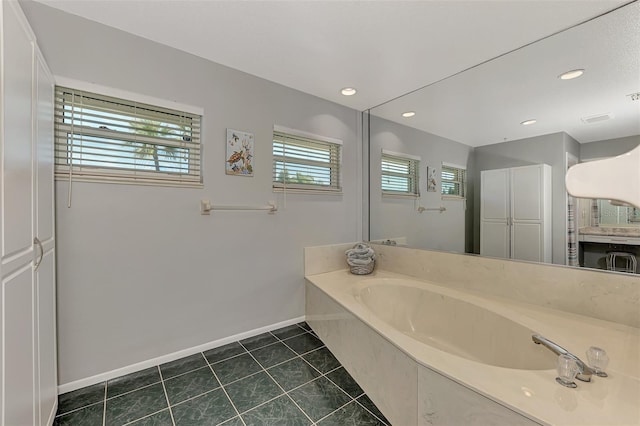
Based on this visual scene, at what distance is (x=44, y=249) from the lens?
1281 millimetres

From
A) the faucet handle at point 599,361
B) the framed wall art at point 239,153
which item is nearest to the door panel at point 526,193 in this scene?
the faucet handle at point 599,361

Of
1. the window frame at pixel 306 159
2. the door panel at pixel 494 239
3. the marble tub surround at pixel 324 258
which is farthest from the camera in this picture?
the marble tub surround at pixel 324 258

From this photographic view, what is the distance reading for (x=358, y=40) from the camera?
1.86 metres

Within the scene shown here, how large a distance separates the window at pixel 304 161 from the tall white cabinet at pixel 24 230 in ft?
5.00

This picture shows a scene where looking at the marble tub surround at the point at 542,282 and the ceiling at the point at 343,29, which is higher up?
the ceiling at the point at 343,29

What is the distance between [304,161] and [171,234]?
137 cm

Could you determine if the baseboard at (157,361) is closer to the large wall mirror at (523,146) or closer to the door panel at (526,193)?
the large wall mirror at (523,146)

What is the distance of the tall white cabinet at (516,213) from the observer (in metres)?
1.81

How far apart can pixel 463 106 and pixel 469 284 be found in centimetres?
157

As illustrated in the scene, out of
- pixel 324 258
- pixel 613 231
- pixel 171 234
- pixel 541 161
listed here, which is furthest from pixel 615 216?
pixel 171 234

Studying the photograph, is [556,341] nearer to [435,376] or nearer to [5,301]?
[435,376]

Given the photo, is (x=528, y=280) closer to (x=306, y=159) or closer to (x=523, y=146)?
(x=523, y=146)

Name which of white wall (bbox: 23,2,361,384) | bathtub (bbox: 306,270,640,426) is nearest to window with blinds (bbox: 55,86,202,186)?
white wall (bbox: 23,2,361,384)

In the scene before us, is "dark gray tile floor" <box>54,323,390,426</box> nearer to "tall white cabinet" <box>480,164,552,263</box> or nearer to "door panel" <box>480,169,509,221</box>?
"tall white cabinet" <box>480,164,552,263</box>
